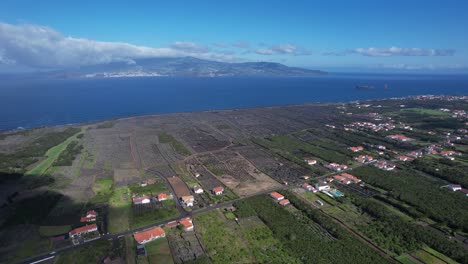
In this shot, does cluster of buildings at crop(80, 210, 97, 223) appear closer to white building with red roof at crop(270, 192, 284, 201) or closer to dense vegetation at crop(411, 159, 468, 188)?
white building with red roof at crop(270, 192, 284, 201)

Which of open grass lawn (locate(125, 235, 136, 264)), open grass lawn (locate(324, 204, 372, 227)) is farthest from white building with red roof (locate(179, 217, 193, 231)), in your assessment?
open grass lawn (locate(324, 204, 372, 227))

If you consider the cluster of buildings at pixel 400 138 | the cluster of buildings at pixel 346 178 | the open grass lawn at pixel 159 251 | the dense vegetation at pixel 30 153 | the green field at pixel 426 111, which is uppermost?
the green field at pixel 426 111

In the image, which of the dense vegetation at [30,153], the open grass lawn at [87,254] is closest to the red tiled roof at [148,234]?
the open grass lawn at [87,254]

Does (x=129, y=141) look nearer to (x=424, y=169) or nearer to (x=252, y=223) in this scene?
(x=252, y=223)

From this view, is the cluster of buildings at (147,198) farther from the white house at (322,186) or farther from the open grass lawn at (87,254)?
the white house at (322,186)

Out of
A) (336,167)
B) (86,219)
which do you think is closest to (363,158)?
(336,167)

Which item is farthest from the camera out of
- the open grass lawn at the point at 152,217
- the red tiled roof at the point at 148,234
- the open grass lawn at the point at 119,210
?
the open grass lawn at the point at 152,217
